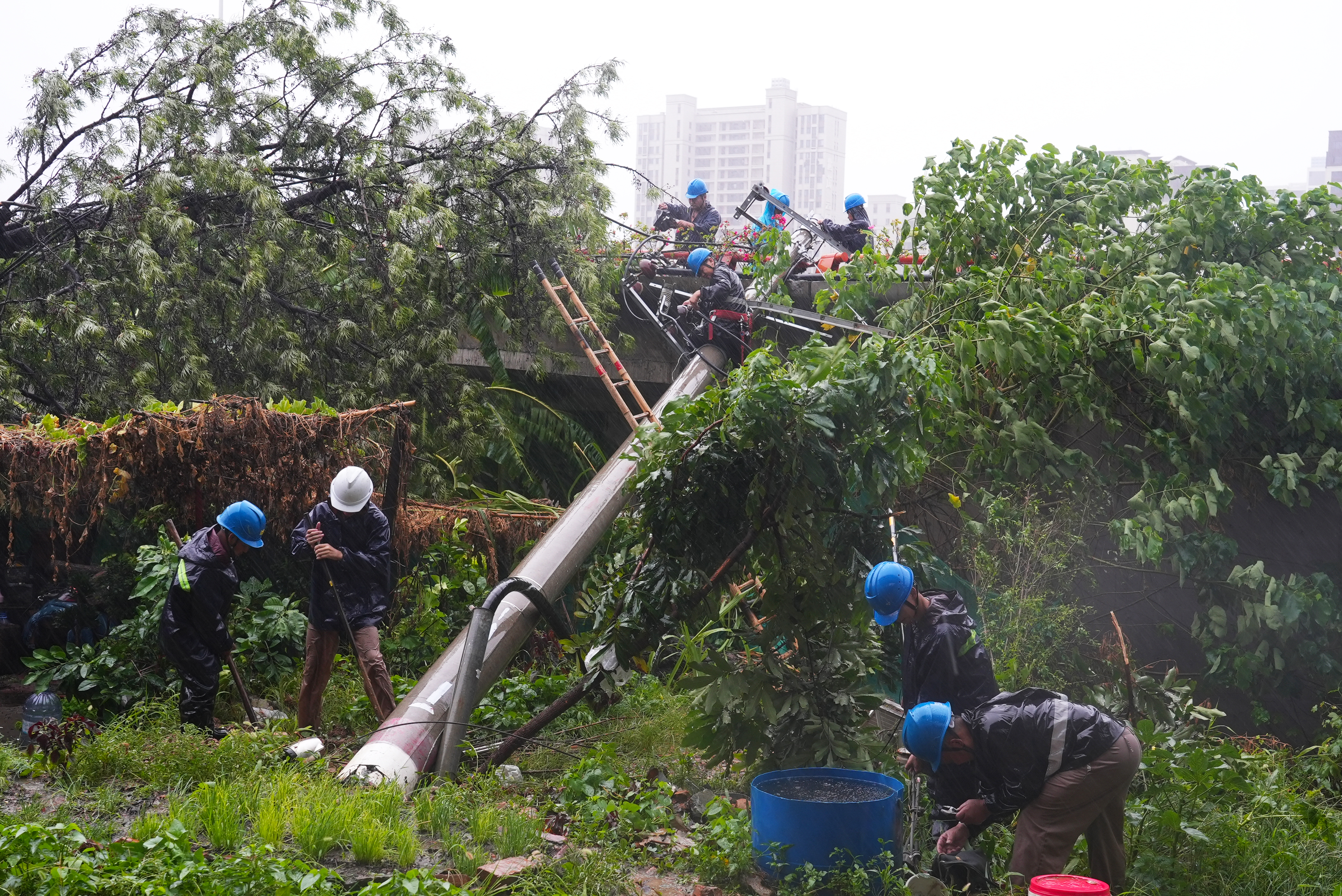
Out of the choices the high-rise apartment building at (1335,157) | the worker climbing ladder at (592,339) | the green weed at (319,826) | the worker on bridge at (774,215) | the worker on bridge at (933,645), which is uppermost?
the high-rise apartment building at (1335,157)

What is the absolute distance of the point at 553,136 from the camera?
10.8m

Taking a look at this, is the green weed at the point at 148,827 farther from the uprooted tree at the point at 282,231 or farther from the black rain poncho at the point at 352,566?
the uprooted tree at the point at 282,231

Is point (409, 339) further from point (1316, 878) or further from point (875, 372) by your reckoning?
point (1316, 878)

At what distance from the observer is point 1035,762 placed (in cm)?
406

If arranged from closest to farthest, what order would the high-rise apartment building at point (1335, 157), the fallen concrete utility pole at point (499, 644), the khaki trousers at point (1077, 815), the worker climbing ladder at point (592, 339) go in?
the khaki trousers at point (1077, 815), the fallen concrete utility pole at point (499, 644), the worker climbing ladder at point (592, 339), the high-rise apartment building at point (1335, 157)

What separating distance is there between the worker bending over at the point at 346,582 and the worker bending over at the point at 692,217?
5.71 metres

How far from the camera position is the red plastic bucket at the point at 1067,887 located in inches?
127

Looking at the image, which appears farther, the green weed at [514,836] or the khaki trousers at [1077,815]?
the green weed at [514,836]

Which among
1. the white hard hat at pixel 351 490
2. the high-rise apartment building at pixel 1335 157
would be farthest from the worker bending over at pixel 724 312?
the high-rise apartment building at pixel 1335 157

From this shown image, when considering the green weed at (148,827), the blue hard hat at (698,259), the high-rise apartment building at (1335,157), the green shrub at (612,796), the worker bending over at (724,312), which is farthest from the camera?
the high-rise apartment building at (1335,157)

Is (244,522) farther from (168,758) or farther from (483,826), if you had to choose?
(483,826)

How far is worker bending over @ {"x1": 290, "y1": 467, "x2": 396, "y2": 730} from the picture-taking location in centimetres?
627

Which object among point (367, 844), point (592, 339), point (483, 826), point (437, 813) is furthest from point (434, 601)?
point (592, 339)

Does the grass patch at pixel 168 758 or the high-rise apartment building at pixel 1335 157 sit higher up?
the high-rise apartment building at pixel 1335 157
